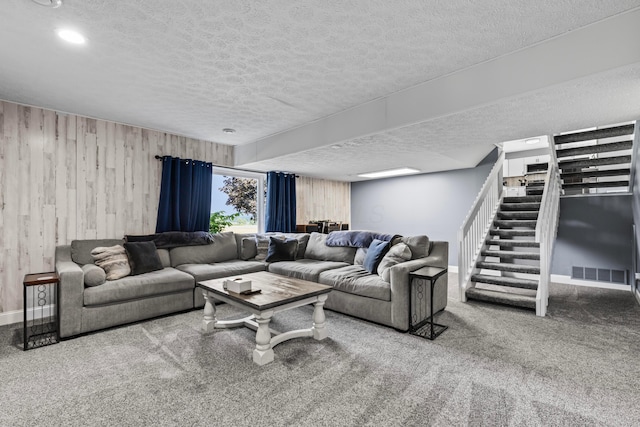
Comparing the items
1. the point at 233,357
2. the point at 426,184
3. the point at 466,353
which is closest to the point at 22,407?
the point at 233,357

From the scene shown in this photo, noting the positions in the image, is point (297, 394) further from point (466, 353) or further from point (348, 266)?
point (348, 266)

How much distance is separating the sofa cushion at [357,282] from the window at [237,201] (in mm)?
2579

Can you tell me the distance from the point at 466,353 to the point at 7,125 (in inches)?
203

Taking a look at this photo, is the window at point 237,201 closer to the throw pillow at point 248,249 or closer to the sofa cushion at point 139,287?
the throw pillow at point 248,249

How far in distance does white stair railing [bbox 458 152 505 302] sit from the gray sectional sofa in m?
0.48

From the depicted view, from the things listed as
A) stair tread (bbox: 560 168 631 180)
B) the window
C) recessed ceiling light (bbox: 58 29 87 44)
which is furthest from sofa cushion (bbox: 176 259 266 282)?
stair tread (bbox: 560 168 631 180)

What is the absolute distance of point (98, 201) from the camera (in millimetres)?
4000

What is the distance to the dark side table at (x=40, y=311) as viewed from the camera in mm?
2790

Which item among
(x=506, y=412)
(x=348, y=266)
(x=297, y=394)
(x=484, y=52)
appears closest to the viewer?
(x=506, y=412)

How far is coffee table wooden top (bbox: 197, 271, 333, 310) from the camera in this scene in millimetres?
2489


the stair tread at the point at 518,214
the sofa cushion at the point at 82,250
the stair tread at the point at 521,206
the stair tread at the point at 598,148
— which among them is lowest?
the sofa cushion at the point at 82,250

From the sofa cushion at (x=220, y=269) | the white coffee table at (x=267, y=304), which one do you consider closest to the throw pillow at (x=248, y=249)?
the sofa cushion at (x=220, y=269)

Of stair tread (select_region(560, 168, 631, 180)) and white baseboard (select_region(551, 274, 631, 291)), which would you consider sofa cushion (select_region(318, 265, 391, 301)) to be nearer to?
white baseboard (select_region(551, 274, 631, 291))

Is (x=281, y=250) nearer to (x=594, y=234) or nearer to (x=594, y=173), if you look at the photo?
(x=594, y=234)
